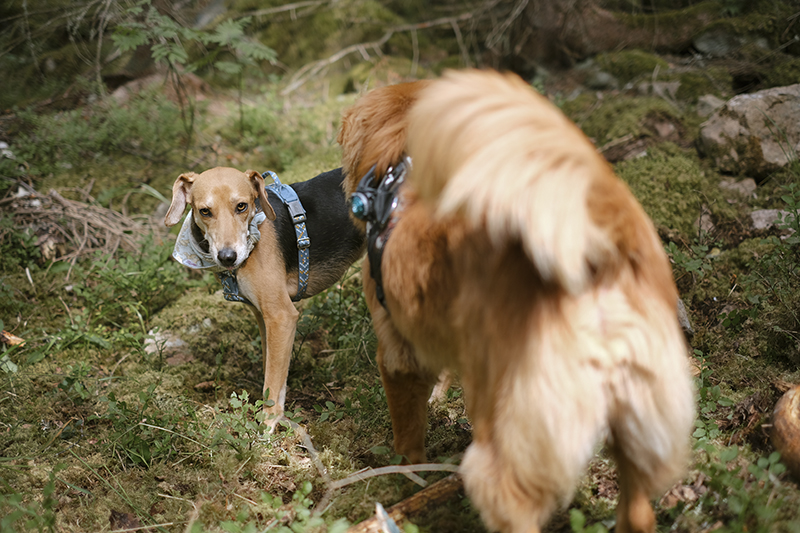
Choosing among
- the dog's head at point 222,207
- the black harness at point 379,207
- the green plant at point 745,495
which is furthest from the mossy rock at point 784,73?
the dog's head at point 222,207

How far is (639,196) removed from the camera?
160 inches

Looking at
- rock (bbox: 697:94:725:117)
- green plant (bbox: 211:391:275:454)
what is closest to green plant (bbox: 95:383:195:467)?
green plant (bbox: 211:391:275:454)

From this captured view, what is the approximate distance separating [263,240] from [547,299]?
2.35 meters

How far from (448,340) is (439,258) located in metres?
0.30

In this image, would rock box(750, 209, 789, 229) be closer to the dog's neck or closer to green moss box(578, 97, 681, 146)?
green moss box(578, 97, 681, 146)

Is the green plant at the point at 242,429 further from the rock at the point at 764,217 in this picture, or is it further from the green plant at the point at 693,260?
the rock at the point at 764,217

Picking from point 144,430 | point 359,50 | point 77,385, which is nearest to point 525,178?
point 144,430

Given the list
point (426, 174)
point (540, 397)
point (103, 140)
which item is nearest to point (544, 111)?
point (426, 174)

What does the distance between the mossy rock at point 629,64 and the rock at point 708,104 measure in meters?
0.85

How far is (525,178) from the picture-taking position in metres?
1.26

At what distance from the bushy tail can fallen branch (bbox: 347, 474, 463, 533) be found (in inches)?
48.0

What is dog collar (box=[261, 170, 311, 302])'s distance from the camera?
3438 millimetres

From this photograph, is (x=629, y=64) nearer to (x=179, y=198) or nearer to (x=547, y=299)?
(x=179, y=198)

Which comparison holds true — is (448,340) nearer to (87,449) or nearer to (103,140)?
(87,449)
